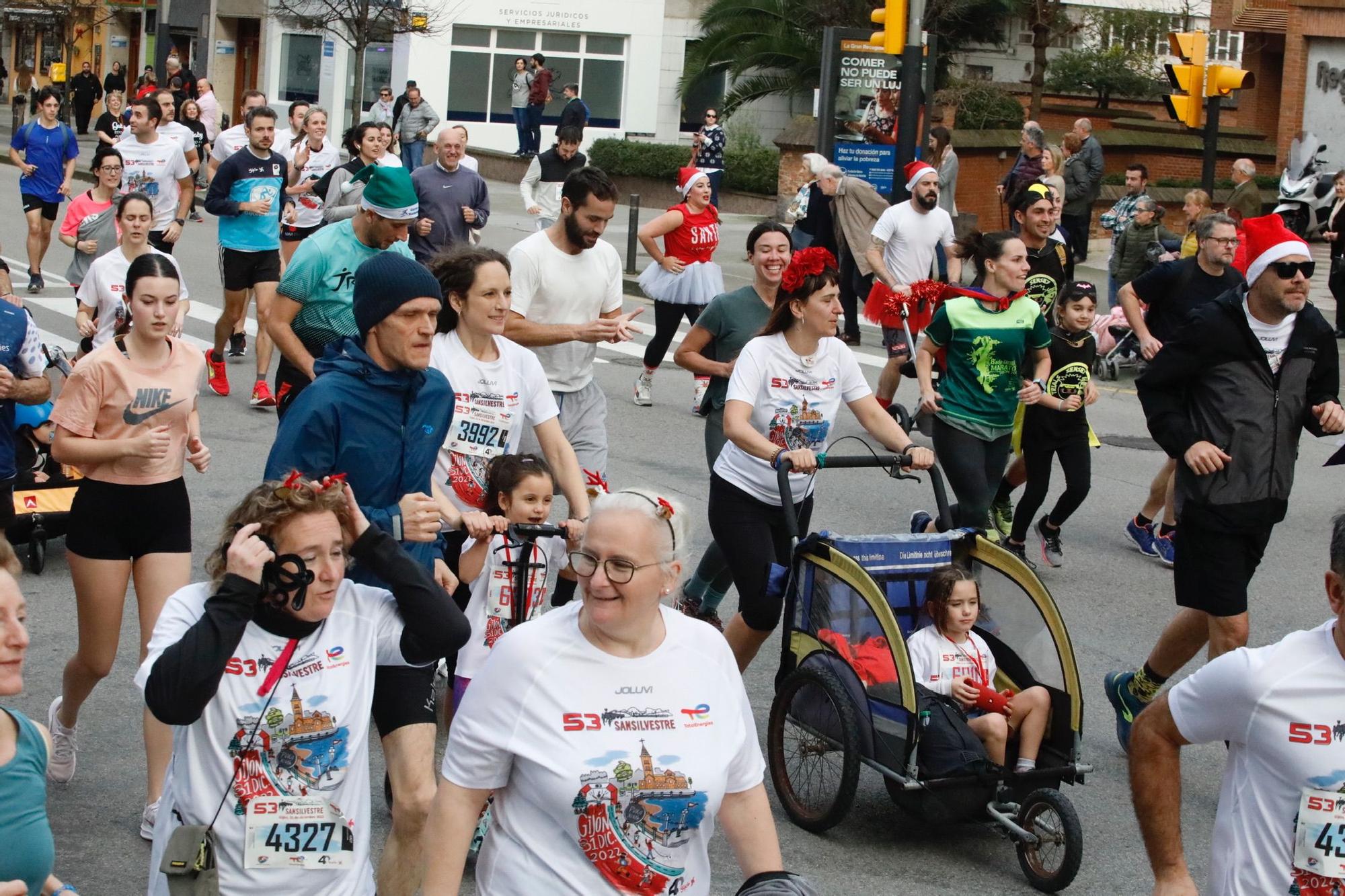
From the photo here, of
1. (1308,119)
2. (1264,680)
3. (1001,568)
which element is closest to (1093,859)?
(1001,568)

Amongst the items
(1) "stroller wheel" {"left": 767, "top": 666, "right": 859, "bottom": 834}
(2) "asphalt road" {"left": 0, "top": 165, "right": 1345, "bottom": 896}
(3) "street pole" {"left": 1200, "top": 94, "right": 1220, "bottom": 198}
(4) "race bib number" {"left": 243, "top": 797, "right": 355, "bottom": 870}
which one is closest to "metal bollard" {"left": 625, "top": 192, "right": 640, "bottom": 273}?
(2) "asphalt road" {"left": 0, "top": 165, "right": 1345, "bottom": 896}

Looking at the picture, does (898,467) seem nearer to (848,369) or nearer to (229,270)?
(848,369)

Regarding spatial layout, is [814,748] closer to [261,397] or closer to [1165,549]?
[1165,549]

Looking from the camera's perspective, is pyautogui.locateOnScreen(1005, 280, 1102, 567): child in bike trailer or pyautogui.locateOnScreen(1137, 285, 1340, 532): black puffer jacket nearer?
pyautogui.locateOnScreen(1137, 285, 1340, 532): black puffer jacket

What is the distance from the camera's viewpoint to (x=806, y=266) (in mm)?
6758

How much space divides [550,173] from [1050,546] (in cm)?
931

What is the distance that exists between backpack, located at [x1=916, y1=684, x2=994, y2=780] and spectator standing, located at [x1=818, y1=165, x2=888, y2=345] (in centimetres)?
1088

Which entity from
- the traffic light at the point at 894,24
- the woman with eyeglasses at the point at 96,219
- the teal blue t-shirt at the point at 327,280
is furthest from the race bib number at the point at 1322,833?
the traffic light at the point at 894,24

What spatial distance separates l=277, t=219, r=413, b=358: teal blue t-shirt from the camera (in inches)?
279

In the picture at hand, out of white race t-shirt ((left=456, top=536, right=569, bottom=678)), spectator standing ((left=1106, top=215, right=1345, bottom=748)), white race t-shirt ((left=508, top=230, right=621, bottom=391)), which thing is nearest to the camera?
white race t-shirt ((left=456, top=536, right=569, bottom=678))

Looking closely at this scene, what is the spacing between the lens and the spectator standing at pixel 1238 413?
6.36m

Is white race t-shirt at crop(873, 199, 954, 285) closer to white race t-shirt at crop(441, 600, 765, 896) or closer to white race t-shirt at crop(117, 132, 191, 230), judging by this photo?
white race t-shirt at crop(117, 132, 191, 230)

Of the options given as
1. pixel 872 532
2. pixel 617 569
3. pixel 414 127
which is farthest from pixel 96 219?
pixel 414 127

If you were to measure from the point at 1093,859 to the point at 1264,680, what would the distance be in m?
2.70
